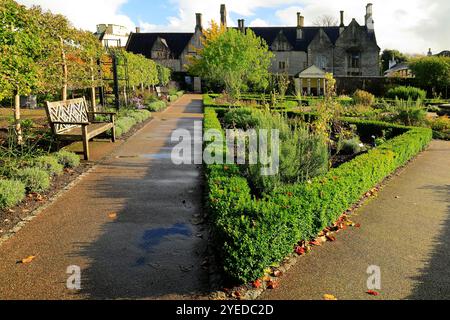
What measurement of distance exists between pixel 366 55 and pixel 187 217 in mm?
48703

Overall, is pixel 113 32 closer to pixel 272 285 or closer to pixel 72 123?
pixel 72 123

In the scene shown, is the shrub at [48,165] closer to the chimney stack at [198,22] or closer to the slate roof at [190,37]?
the slate roof at [190,37]

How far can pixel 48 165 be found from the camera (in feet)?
25.3

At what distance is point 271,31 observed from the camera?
53719mm

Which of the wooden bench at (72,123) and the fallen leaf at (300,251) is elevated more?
the wooden bench at (72,123)

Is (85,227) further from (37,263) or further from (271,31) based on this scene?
(271,31)

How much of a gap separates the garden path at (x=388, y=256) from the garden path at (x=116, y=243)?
3.64 ft

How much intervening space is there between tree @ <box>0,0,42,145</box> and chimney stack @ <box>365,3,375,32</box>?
47.1m

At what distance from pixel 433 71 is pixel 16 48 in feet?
113

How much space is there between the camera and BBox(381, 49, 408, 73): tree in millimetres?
68375

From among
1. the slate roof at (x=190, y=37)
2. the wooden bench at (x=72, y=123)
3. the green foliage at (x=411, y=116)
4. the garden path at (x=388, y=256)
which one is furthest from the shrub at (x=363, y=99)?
the slate roof at (x=190, y=37)

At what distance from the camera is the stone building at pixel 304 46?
162 feet

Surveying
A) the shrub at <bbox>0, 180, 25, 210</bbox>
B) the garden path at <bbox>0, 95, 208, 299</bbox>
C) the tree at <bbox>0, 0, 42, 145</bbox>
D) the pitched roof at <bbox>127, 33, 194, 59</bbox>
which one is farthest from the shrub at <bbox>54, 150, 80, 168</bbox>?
the pitched roof at <bbox>127, 33, 194, 59</bbox>
